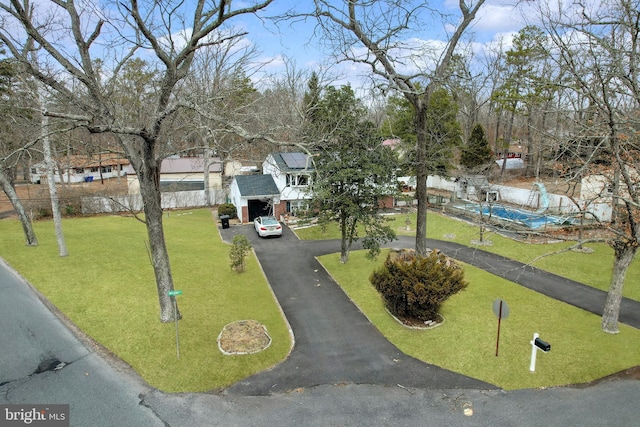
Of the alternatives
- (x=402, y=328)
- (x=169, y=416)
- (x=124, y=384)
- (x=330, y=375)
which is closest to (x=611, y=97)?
(x=402, y=328)

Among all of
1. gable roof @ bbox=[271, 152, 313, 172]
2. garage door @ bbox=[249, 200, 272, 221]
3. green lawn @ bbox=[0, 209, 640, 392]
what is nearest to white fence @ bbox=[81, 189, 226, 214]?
garage door @ bbox=[249, 200, 272, 221]

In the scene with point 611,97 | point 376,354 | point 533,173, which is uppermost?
point 611,97

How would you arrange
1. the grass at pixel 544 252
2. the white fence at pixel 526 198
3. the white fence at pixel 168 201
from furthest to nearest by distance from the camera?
the white fence at pixel 168 201 → the white fence at pixel 526 198 → the grass at pixel 544 252

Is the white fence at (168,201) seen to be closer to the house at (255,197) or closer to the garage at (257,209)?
the house at (255,197)

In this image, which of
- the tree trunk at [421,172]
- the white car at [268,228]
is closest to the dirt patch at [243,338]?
the tree trunk at [421,172]

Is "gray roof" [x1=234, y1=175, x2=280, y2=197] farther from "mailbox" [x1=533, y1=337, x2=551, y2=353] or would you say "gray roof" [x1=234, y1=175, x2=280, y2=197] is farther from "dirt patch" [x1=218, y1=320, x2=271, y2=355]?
"mailbox" [x1=533, y1=337, x2=551, y2=353]

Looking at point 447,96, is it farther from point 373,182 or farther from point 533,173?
point 373,182
